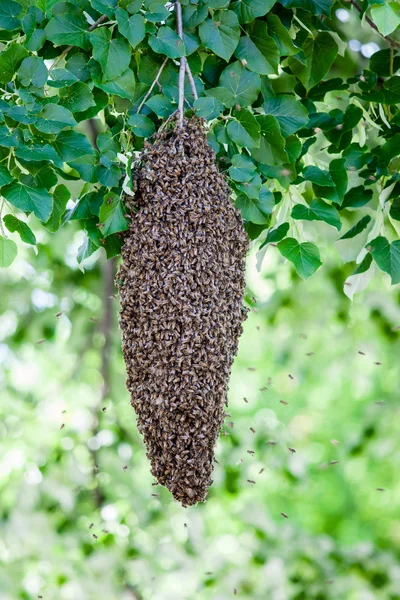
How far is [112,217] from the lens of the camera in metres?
1.07

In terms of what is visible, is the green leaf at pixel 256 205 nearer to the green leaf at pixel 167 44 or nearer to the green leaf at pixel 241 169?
the green leaf at pixel 241 169

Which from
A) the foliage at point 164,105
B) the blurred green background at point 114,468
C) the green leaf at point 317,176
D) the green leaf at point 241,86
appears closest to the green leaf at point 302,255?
the foliage at point 164,105

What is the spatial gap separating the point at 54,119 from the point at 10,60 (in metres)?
0.10

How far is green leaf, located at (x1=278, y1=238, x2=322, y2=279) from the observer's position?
3.80ft

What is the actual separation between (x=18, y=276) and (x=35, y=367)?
52 centimetres

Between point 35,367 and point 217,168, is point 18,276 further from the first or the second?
point 217,168

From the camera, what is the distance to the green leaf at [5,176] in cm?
104

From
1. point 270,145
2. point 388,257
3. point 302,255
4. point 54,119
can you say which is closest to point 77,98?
point 54,119

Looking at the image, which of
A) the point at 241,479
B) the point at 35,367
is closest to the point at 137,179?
the point at 241,479

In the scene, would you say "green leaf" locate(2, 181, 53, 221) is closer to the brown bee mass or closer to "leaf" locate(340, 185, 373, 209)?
the brown bee mass

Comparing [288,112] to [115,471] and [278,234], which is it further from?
[115,471]

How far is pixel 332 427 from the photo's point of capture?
4.97 metres

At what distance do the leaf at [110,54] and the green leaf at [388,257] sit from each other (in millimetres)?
476

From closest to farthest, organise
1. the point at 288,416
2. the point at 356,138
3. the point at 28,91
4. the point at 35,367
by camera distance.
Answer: the point at 28,91 < the point at 356,138 < the point at 35,367 < the point at 288,416
